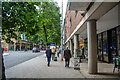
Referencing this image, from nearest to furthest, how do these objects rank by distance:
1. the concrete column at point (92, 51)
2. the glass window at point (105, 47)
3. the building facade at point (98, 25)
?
the building facade at point (98, 25)
the concrete column at point (92, 51)
the glass window at point (105, 47)

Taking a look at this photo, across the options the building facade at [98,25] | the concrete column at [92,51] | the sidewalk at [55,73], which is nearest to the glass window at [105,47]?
the building facade at [98,25]

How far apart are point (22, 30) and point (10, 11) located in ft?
5.01

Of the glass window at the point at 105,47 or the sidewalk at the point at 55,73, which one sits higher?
the glass window at the point at 105,47

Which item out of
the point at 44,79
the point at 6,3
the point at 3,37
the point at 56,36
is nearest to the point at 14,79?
the point at 44,79

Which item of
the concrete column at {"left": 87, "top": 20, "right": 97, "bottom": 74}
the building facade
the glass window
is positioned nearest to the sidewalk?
the concrete column at {"left": 87, "top": 20, "right": 97, "bottom": 74}

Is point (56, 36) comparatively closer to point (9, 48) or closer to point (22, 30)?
point (22, 30)

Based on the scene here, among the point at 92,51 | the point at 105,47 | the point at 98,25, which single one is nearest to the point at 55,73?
the point at 92,51

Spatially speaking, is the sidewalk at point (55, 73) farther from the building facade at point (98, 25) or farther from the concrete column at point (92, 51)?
the building facade at point (98, 25)

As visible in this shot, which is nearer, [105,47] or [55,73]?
[55,73]

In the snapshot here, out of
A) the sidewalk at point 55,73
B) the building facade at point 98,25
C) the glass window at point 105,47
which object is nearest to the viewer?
the building facade at point 98,25

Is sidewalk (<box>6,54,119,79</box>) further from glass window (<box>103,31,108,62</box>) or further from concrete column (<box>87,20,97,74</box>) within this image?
glass window (<box>103,31,108,62</box>)

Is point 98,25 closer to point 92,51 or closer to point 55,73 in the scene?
point 92,51

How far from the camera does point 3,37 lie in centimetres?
823

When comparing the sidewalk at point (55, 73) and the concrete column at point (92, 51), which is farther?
the concrete column at point (92, 51)
